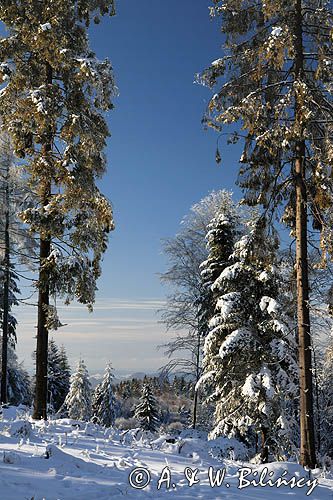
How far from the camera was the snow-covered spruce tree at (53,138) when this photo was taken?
11.9 m

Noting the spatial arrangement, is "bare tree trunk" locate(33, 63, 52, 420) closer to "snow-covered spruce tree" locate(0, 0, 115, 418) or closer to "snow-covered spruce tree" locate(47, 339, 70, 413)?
"snow-covered spruce tree" locate(0, 0, 115, 418)

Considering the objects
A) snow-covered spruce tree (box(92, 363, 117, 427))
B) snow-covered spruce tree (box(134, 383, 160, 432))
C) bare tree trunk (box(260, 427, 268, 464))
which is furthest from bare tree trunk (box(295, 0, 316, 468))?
snow-covered spruce tree (box(92, 363, 117, 427))

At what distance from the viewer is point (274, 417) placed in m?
Answer: 14.8

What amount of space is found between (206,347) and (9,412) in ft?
24.2

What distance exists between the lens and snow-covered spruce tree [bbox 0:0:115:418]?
11883mm

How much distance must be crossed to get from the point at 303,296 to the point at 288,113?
413 cm

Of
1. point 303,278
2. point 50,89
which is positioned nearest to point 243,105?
point 303,278

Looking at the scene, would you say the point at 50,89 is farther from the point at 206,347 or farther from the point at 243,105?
the point at 206,347

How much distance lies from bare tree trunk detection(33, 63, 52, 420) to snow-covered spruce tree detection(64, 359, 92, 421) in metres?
37.7

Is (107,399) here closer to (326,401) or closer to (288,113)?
(326,401)

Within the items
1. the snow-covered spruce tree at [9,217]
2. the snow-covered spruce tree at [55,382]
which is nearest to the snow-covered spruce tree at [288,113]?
the snow-covered spruce tree at [9,217]

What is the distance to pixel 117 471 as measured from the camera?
6.27 metres

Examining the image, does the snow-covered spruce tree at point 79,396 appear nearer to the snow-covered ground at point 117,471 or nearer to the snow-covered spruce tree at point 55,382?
the snow-covered spruce tree at point 55,382

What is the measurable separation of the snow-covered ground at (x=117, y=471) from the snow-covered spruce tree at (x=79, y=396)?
4142 cm
